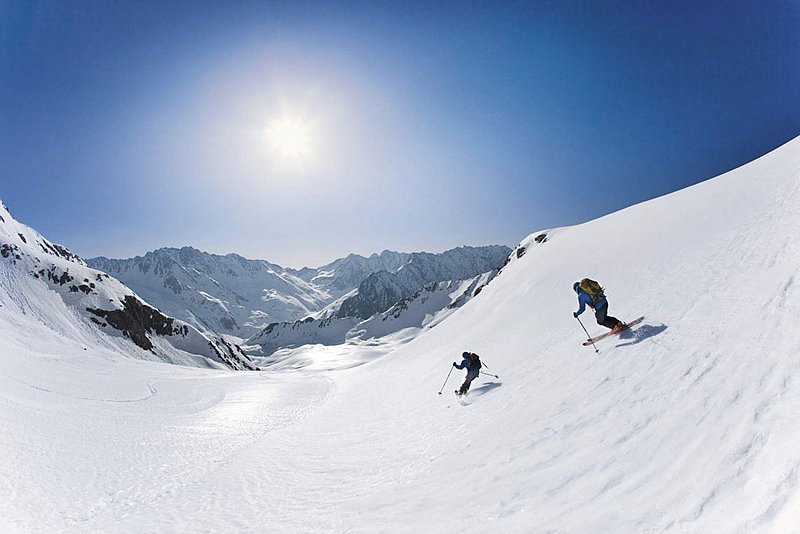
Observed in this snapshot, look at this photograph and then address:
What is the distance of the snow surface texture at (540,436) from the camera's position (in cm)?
559

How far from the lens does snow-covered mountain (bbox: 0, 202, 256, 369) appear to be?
227 ft

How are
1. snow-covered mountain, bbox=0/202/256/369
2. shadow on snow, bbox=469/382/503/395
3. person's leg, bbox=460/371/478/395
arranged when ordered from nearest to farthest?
shadow on snow, bbox=469/382/503/395
person's leg, bbox=460/371/478/395
snow-covered mountain, bbox=0/202/256/369

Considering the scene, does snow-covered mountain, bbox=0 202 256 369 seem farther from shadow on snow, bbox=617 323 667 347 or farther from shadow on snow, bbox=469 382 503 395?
shadow on snow, bbox=617 323 667 347

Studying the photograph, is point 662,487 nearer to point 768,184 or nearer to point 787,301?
point 787,301

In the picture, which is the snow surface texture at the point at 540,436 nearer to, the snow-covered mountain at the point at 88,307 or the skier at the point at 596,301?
the skier at the point at 596,301

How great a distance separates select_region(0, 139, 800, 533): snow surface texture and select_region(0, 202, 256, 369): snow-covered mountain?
213 feet

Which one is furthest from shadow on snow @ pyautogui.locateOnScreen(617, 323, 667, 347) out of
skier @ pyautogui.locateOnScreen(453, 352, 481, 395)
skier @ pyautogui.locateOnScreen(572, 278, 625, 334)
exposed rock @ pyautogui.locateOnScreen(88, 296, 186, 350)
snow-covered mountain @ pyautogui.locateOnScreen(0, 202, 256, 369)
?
exposed rock @ pyautogui.locateOnScreen(88, 296, 186, 350)

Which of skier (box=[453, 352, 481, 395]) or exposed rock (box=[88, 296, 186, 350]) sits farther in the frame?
exposed rock (box=[88, 296, 186, 350])

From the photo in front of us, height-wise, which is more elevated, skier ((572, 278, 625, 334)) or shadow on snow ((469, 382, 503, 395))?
skier ((572, 278, 625, 334))

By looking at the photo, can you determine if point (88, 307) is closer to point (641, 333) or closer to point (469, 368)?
point (469, 368)

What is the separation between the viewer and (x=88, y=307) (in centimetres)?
8162

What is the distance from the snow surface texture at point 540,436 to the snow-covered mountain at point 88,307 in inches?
2552

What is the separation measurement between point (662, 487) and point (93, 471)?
54.9 ft

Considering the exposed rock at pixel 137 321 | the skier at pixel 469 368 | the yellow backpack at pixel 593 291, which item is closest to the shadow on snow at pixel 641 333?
the yellow backpack at pixel 593 291
